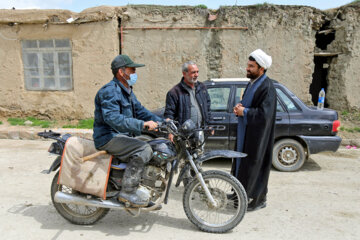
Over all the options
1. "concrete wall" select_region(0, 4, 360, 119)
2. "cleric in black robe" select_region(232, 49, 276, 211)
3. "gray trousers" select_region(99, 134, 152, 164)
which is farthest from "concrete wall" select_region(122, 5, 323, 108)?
"gray trousers" select_region(99, 134, 152, 164)

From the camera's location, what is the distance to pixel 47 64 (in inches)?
376

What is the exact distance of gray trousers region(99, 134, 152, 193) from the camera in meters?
3.01

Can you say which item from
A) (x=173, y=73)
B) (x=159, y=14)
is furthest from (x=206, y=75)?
(x=159, y=14)

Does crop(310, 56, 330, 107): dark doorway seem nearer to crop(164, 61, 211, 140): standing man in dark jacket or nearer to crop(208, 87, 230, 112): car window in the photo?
crop(208, 87, 230, 112): car window

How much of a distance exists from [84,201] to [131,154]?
0.72m

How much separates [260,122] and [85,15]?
24.0 feet

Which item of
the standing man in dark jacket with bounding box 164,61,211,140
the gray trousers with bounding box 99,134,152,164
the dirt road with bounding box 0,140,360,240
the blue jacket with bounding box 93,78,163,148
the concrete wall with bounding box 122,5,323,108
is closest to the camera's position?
the blue jacket with bounding box 93,78,163,148

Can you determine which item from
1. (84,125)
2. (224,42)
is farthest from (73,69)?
(224,42)

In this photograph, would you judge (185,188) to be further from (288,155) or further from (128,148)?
(288,155)

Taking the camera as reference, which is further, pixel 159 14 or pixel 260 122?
pixel 159 14

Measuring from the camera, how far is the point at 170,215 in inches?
142

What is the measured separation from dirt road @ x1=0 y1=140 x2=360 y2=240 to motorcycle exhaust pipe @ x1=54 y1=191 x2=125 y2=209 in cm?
32

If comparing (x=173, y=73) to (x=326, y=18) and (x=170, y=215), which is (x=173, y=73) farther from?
(x=170, y=215)

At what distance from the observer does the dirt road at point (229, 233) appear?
A: 10.2 ft
